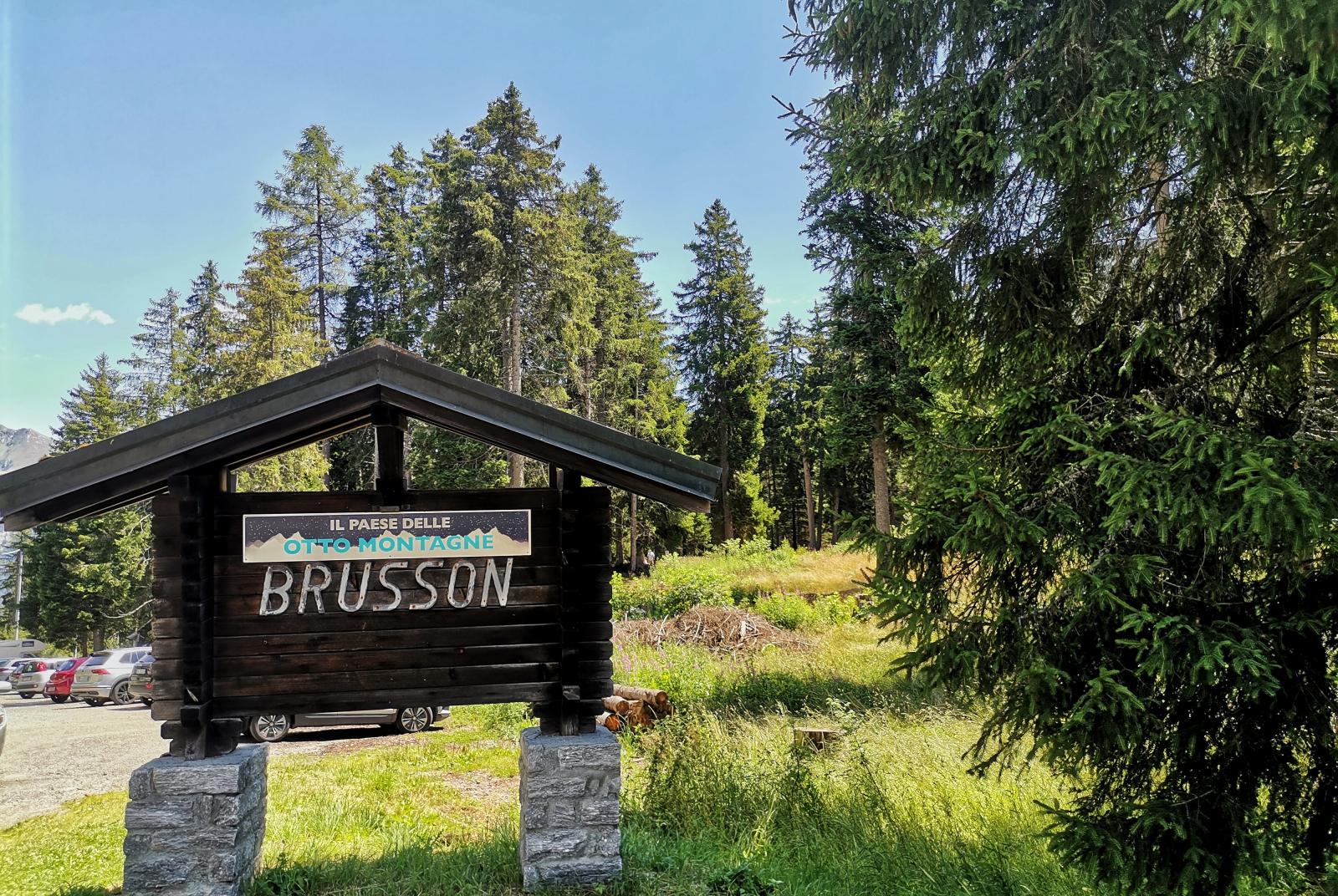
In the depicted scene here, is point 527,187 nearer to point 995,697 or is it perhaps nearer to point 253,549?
point 253,549

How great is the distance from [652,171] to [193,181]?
11.4m

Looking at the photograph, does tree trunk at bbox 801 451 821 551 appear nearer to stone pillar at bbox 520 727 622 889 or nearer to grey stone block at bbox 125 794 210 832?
stone pillar at bbox 520 727 622 889

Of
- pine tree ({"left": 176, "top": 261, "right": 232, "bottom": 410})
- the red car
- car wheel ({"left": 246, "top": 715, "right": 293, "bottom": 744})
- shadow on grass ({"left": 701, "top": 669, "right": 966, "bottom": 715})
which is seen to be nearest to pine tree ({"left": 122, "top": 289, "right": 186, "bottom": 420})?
pine tree ({"left": 176, "top": 261, "right": 232, "bottom": 410})

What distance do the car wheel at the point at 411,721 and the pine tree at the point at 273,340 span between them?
1186 centimetres

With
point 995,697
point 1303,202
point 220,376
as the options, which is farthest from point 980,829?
point 220,376

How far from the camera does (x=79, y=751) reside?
1230cm

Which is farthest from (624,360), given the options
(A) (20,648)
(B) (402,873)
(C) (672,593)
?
(A) (20,648)

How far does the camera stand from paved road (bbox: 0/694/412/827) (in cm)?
929

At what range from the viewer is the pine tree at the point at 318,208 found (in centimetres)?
2883

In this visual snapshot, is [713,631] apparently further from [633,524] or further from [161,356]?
[161,356]

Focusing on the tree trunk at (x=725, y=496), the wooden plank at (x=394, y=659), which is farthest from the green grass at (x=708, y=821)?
the tree trunk at (x=725, y=496)

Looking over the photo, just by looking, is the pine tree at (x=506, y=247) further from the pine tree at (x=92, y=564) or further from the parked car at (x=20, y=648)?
the parked car at (x=20, y=648)

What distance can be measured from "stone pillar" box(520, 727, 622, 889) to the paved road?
655cm

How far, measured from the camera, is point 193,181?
18.7m
